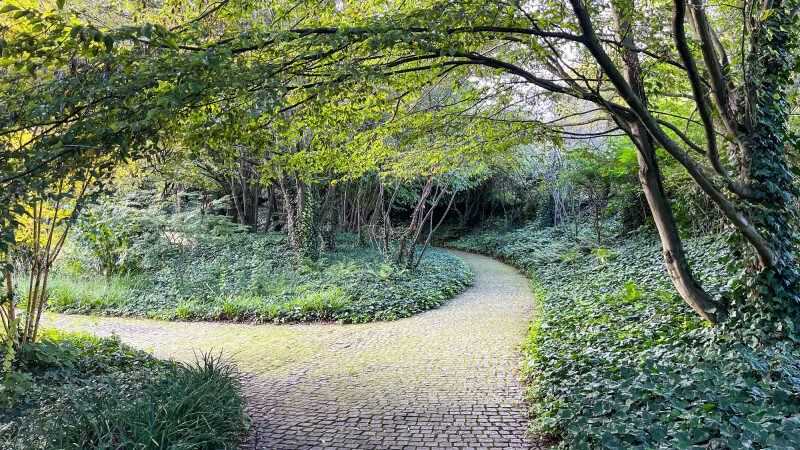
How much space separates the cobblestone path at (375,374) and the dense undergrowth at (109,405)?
21.0 inches

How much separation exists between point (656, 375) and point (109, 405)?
4.53 m

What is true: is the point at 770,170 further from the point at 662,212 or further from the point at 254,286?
the point at 254,286

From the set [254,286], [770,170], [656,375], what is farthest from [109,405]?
[254,286]

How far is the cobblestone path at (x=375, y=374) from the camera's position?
13.1ft

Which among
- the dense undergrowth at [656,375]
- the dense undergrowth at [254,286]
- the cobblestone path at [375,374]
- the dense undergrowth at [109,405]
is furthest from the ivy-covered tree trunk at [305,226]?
the dense undergrowth at [109,405]

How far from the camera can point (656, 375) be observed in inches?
147

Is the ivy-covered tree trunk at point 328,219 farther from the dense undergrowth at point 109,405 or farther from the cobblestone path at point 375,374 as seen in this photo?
the dense undergrowth at point 109,405

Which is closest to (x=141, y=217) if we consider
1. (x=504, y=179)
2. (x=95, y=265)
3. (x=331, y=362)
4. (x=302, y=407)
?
(x=95, y=265)

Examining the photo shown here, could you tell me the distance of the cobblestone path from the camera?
4.01 m

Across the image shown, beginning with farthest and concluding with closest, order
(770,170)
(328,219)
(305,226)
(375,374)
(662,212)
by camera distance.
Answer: (328,219)
(305,226)
(375,374)
(662,212)
(770,170)

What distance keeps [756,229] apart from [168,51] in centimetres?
557

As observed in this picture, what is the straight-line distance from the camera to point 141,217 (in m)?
13.4

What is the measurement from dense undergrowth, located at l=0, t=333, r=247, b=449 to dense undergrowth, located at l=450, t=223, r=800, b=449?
9.34 ft

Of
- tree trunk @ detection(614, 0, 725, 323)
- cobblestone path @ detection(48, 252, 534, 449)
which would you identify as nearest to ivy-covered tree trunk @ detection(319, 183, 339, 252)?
cobblestone path @ detection(48, 252, 534, 449)
